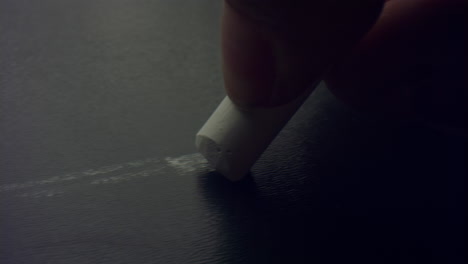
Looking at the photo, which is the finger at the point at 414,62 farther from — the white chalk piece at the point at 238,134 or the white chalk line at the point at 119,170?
the white chalk line at the point at 119,170

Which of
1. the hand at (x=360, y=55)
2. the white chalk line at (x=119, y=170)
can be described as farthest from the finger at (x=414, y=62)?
the white chalk line at (x=119, y=170)

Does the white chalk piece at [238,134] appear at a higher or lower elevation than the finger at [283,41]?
lower

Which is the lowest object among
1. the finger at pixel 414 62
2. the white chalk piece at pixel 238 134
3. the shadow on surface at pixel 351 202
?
the shadow on surface at pixel 351 202

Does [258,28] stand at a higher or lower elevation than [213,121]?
higher

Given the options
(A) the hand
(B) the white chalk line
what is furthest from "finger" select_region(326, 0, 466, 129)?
(B) the white chalk line

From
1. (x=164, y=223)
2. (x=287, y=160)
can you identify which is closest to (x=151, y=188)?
(x=164, y=223)

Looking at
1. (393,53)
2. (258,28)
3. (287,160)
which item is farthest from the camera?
(287,160)

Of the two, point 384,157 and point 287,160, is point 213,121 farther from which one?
point 384,157

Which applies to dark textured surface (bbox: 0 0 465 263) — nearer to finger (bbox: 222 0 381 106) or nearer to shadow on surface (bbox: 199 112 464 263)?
shadow on surface (bbox: 199 112 464 263)
